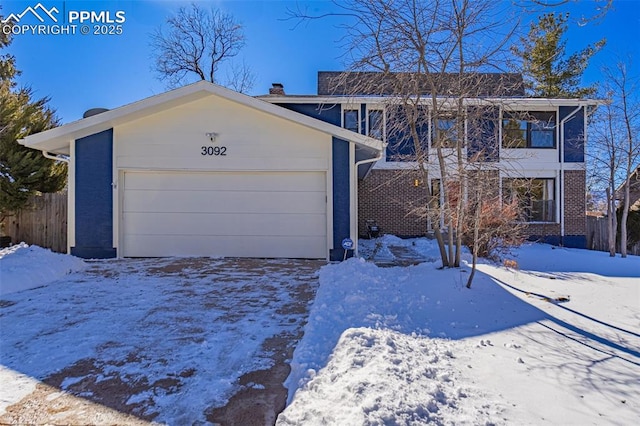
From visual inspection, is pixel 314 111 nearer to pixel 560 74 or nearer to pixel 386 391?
pixel 386 391

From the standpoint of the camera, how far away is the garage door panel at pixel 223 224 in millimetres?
8367

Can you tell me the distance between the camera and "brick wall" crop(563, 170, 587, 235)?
1355 centimetres

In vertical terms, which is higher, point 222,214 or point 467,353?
point 222,214

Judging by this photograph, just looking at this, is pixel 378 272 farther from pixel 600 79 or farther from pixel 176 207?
pixel 600 79

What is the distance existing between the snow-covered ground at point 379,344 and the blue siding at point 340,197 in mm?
→ 2091

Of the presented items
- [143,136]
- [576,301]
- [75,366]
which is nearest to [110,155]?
Result: [143,136]

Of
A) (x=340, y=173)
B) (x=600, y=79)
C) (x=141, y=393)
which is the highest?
(x=600, y=79)

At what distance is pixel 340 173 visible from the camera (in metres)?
8.16

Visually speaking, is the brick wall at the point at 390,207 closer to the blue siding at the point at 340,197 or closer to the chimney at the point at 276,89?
the chimney at the point at 276,89

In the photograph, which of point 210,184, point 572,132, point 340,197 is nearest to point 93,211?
point 210,184

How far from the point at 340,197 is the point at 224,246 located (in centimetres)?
304

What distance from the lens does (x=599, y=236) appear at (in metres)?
13.3

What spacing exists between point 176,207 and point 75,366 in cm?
594

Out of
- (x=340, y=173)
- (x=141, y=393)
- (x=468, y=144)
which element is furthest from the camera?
(x=340, y=173)
